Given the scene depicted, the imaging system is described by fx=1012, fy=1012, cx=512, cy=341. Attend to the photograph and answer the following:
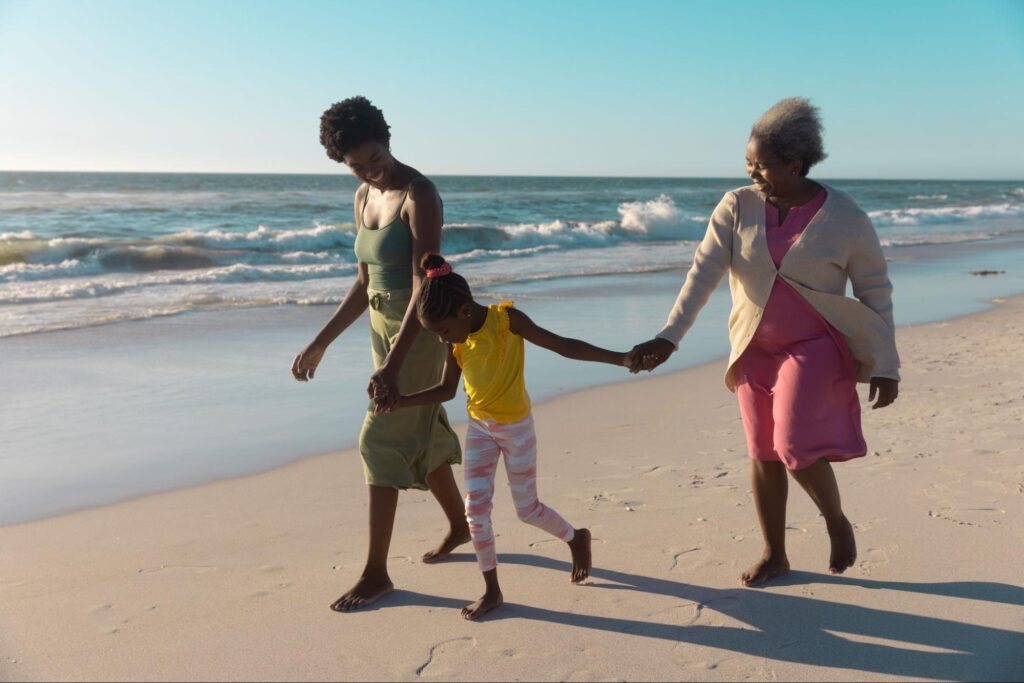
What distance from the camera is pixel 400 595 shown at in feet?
11.9

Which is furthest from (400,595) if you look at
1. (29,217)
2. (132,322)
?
(29,217)

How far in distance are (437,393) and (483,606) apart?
0.74 m

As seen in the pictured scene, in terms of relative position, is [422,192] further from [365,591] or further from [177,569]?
[177,569]

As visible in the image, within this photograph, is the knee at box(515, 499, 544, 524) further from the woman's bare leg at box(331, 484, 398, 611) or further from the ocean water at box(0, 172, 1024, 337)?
the ocean water at box(0, 172, 1024, 337)

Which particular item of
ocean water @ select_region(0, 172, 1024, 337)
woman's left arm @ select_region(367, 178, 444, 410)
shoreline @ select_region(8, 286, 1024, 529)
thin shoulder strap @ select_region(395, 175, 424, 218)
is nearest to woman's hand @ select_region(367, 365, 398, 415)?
woman's left arm @ select_region(367, 178, 444, 410)

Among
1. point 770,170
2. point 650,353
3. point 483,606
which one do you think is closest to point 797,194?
point 770,170

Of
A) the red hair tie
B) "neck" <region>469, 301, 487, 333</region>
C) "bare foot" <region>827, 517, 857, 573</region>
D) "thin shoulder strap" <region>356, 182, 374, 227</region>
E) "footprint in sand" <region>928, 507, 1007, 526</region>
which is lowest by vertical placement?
"footprint in sand" <region>928, 507, 1007, 526</region>

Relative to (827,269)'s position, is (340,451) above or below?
below

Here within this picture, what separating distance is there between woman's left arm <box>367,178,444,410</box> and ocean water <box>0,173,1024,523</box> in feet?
6.83

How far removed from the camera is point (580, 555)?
3.67m

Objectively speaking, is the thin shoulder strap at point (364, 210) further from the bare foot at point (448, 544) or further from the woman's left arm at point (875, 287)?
the woman's left arm at point (875, 287)

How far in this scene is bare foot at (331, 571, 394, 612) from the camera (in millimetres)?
3490

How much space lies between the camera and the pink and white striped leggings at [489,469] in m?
3.41

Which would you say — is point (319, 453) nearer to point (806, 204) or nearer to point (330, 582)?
point (330, 582)
